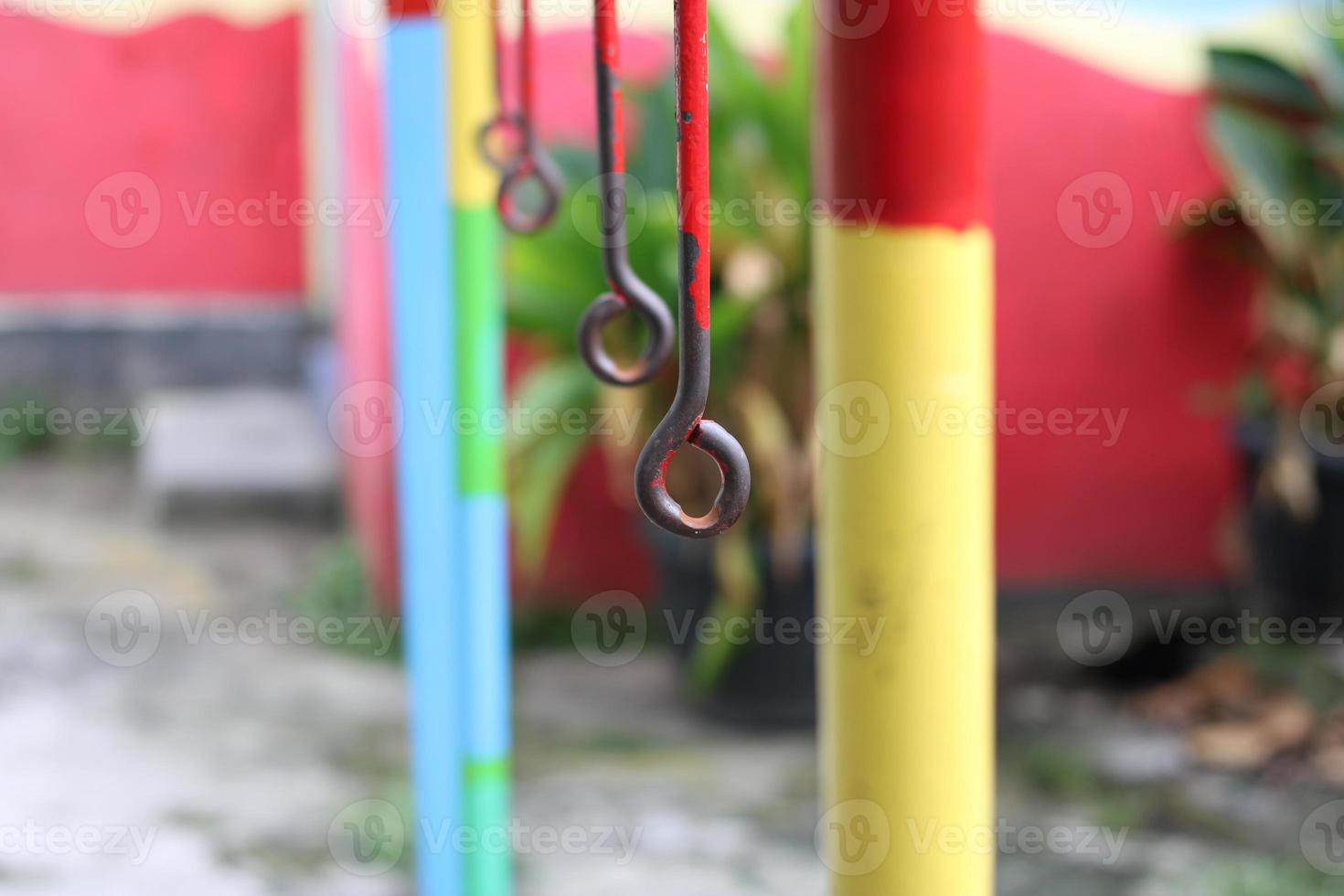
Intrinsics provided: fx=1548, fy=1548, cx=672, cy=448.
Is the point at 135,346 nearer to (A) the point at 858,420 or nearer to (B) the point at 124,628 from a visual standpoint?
(B) the point at 124,628

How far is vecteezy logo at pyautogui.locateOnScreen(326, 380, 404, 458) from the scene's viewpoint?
3.39 metres

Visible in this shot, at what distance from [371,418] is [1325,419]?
6.58 feet

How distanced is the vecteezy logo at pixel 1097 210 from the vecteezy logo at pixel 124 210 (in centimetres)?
315

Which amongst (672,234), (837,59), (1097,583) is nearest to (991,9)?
(672,234)

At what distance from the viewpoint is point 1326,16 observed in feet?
9.86

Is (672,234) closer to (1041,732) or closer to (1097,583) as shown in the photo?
(1041,732)

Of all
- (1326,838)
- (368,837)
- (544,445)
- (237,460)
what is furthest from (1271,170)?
(237,460)

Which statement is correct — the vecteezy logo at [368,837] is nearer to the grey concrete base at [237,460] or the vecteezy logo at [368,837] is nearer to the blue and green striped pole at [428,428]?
the blue and green striped pole at [428,428]

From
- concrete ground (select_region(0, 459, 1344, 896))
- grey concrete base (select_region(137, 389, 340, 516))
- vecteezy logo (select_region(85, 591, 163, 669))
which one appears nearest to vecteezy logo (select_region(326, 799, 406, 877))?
concrete ground (select_region(0, 459, 1344, 896))

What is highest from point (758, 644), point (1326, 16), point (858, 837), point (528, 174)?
point (1326, 16)

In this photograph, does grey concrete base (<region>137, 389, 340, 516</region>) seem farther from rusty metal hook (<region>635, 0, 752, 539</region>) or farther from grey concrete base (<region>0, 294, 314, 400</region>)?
rusty metal hook (<region>635, 0, 752, 539</region>)

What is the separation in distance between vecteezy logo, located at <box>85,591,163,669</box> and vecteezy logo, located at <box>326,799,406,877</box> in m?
0.93

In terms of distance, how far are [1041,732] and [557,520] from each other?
113 centimetres

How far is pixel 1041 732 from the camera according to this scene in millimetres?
2777
